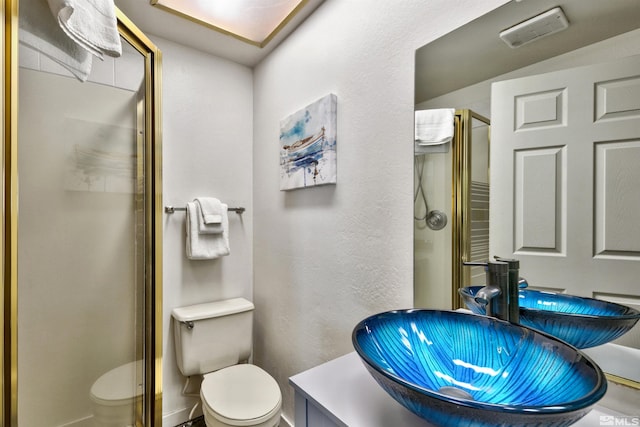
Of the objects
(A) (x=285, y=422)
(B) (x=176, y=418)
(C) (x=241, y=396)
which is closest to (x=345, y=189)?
(C) (x=241, y=396)

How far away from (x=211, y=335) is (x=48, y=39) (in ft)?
4.94

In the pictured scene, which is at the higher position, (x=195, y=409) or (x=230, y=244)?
(x=230, y=244)

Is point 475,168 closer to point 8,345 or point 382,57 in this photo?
point 382,57

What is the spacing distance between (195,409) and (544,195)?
2168mm

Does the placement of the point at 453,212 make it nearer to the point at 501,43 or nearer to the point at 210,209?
the point at 501,43

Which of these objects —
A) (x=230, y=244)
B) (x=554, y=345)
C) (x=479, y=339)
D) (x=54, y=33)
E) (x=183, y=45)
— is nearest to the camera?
(x=554, y=345)

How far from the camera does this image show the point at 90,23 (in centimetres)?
91

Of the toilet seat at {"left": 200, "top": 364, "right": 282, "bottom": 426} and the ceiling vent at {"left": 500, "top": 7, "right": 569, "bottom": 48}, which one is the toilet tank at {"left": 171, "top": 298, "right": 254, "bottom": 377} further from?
the ceiling vent at {"left": 500, "top": 7, "right": 569, "bottom": 48}

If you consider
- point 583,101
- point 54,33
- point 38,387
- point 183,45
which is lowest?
point 38,387

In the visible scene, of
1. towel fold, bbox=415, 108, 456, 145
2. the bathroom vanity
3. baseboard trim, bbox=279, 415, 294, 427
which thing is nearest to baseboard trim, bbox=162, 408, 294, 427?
baseboard trim, bbox=279, 415, 294, 427

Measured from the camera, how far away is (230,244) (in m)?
2.07

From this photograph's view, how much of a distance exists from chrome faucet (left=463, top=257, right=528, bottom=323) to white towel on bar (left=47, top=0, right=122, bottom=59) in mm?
1313

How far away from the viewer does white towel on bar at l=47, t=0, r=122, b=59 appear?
0.83 metres

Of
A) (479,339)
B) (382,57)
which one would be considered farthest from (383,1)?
(479,339)
